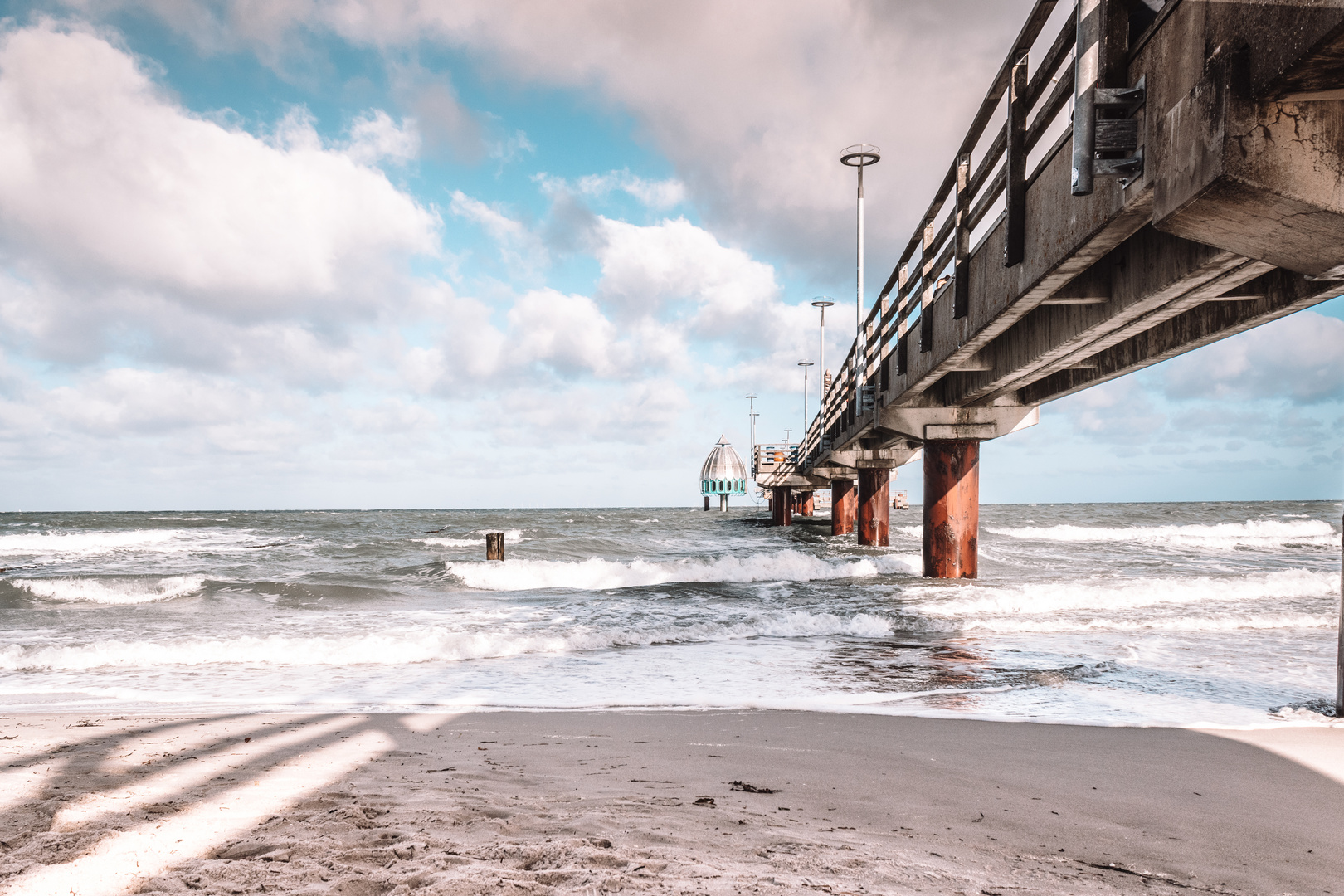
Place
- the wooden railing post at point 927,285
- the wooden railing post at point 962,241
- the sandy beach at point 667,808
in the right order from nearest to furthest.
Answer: the sandy beach at point 667,808 < the wooden railing post at point 962,241 < the wooden railing post at point 927,285

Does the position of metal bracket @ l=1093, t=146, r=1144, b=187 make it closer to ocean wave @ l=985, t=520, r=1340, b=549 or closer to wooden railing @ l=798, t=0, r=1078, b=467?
wooden railing @ l=798, t=0, r=1078, b=467

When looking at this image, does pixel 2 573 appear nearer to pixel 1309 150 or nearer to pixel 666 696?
pixel 666 696

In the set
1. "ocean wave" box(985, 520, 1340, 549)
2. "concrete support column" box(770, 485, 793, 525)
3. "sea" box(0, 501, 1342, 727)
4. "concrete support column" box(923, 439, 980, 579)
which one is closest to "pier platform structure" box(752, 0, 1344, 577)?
"concrete support column" box(923, 439, 980, 579)

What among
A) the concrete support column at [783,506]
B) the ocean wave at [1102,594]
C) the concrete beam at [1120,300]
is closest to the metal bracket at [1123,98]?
the concrete beam at [1120,300]

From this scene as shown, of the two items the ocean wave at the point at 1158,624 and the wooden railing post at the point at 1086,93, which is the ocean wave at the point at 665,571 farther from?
the wooden railing post at the point at 1086,93

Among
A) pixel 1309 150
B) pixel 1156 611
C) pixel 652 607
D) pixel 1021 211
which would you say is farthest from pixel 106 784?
pixel 1156 611

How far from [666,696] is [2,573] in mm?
22681

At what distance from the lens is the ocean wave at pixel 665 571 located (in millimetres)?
18109

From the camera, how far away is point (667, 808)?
3.29 m

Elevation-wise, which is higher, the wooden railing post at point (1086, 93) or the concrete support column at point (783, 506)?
the wooden railing post at point (1086, 93)

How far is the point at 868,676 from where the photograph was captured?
738 cm

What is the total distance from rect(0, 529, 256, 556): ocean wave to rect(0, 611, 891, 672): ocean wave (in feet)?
74.8

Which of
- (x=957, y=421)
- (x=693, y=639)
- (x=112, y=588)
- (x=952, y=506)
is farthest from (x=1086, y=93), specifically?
(x=112, y=588)

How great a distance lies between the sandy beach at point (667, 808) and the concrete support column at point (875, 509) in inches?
771
